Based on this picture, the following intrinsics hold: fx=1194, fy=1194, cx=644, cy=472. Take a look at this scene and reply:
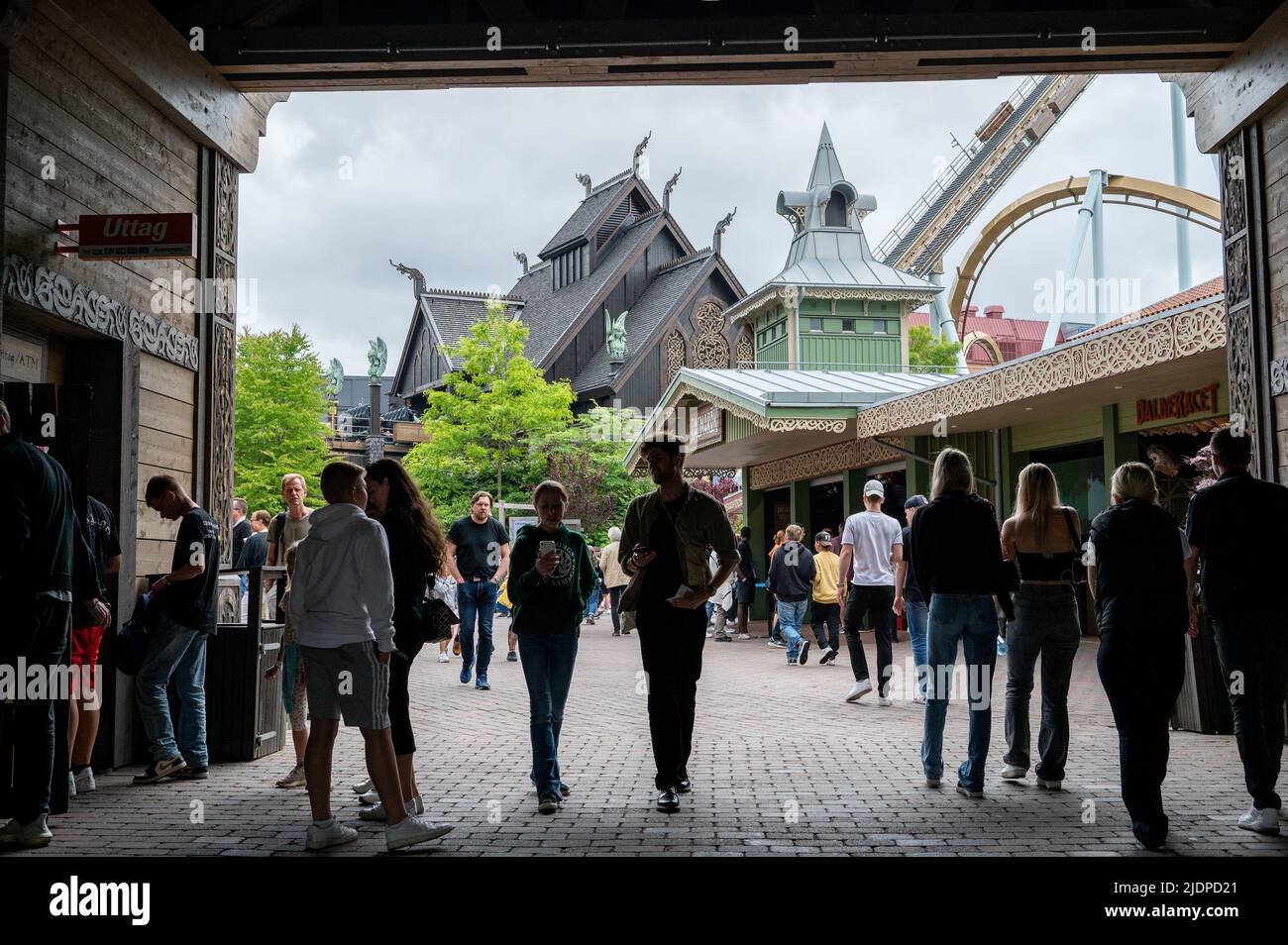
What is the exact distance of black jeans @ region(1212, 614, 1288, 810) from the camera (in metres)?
5.58

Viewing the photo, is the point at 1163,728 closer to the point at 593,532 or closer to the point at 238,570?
the point at 238,570

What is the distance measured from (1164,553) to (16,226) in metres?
6.22

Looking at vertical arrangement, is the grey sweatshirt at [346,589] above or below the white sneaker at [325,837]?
above

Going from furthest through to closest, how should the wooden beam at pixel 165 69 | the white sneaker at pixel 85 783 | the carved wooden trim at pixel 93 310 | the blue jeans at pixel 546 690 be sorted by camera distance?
the wooden beam at pixel 165 69 → the white sneaker at pixel 85 783 → the carved wooden trim at pixel 93 310 → the blue jeans at pixel 546 690

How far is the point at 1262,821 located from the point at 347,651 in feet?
13.9

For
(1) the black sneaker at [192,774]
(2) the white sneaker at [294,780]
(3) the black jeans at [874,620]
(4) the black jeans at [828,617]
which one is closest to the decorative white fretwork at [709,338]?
(4) the black jeans at [828,617]

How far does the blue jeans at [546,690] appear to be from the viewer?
6.26m

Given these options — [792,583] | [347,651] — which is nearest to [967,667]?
[347,651]

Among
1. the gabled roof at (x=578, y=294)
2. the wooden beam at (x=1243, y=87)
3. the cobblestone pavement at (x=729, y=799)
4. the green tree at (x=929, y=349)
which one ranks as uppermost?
the gabled roof at (x=578, y=294)

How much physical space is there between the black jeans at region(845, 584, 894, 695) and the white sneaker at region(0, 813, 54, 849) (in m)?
7.27

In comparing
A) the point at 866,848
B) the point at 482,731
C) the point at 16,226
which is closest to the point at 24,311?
the point at 16,226

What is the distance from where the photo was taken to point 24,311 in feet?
22.0

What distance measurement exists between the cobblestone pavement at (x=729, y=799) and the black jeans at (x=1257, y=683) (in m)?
0.39

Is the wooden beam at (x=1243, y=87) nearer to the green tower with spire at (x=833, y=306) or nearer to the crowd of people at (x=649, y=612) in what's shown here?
the crowd of people at (x=649, y=612)
